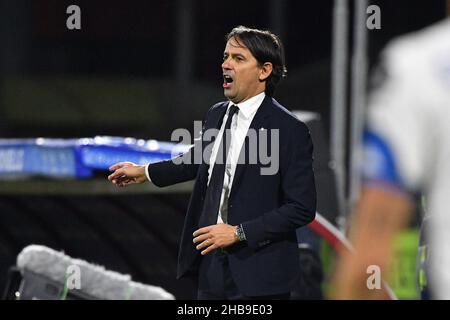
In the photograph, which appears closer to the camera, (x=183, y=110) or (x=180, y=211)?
(x=180, y=211)

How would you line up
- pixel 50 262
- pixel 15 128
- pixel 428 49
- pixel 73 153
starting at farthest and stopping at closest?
pixel 15 128
pixel 73 153
pixel 50 262
pixel 428 49

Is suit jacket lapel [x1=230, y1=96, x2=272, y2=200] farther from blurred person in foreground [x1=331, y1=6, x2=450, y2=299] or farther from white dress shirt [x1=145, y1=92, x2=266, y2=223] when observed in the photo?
blurred person in foreground [x1=331, y1=6, x2=450, y2=299]

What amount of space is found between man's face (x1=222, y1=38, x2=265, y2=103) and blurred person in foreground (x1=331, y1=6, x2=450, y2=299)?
1.28m

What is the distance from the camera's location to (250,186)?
9.54 ft

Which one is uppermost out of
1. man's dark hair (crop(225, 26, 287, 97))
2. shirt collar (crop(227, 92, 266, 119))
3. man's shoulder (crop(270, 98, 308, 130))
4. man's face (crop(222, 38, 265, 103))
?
man's dark hair (crop(225, 26, 287, 97))

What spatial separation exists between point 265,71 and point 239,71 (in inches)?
3.0

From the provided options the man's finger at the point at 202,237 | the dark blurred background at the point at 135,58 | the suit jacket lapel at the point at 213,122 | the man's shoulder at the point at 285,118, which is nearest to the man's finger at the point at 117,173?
the suit jacket lapel at the point at 213,122

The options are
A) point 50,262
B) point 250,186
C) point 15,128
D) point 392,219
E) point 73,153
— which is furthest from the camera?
point 15,128

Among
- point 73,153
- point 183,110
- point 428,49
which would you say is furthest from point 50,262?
point 183,110

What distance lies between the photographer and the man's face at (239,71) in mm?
2945

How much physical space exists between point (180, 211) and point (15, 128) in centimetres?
1493

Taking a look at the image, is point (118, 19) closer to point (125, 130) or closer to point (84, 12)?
point (84, 12)

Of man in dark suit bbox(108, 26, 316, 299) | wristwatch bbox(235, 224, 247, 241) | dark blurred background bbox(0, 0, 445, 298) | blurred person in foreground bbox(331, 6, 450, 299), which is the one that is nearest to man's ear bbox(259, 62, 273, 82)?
man in dark suit bbox(108, 26, 316, 299)

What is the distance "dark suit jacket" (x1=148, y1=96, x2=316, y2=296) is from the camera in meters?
2.88
